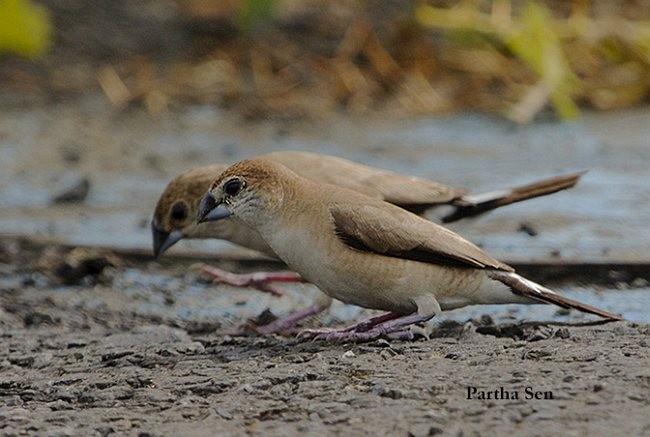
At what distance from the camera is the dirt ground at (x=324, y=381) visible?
3.89 meters

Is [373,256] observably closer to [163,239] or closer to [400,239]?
[400,239]

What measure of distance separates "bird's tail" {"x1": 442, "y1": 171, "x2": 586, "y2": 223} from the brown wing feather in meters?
1.09

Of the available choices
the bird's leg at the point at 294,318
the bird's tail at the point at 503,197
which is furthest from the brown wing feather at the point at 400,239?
the bird's tail at the point at 503,197

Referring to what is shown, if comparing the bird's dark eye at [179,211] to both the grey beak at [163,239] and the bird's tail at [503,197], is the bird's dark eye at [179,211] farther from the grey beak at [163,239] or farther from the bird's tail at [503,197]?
the bird's tail at [503,197]

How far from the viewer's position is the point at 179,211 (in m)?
6.36

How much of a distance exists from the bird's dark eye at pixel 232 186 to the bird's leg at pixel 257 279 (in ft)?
3.36

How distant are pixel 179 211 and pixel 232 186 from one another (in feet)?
3.67

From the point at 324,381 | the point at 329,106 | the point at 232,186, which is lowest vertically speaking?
the point at 324,381

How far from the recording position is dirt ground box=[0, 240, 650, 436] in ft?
12.8

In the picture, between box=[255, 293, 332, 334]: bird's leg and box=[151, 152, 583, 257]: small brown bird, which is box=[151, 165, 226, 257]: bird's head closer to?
box=[151, 152, 583, 257]: small brown bird

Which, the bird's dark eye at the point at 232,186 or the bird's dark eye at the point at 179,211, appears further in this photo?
the bird's dark eye at the point at 179,211

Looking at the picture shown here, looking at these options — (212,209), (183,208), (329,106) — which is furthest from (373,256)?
(329,106)

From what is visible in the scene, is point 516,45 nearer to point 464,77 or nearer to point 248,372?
point 464,77

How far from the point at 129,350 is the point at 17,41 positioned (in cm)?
674
